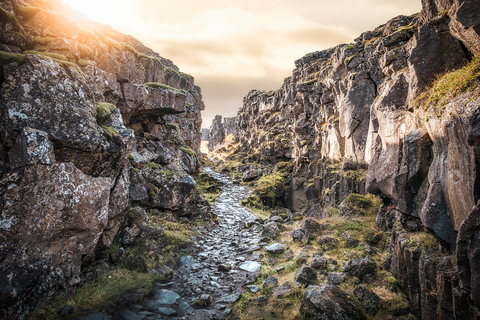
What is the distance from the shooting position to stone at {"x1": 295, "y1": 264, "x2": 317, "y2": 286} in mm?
10164

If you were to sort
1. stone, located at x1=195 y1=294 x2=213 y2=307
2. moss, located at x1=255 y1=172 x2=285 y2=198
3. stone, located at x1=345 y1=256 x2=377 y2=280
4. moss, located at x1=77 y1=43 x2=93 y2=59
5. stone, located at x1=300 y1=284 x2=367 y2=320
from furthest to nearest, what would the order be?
moss, located at x1=255 y1=172 x2=285 y2=198 → moss, located at x1=77 y1=43 x2=93 y2=59 → stone, located at x1=345 y1=256 x2=377 y2=280 → stone, located at x1=195 y1=294 x2=213 y2=307 → stone, located at x1=300 y1=284 x2=367 y2=320

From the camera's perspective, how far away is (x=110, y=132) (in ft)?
34.8

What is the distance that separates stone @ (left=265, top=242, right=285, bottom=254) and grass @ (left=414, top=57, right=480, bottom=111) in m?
10.8

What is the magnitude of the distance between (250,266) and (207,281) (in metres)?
2.70

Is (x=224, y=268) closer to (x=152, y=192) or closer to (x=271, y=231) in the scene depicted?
(x=271, y=231)

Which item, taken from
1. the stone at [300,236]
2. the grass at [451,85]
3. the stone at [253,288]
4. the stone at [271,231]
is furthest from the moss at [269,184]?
the grass at [451,85]

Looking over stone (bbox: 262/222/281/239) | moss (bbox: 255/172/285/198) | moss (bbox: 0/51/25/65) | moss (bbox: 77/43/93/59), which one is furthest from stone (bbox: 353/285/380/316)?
moss (bbox: 255/172/285/198)

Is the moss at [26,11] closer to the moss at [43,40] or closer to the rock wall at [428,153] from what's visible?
the moss at [43,40]

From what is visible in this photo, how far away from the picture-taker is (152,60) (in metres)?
20.6

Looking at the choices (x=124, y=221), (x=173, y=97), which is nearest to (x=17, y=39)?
(x=124, y=221)

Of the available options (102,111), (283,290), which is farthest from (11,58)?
(283,290)

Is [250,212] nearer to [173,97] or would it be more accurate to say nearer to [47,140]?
[173,97]

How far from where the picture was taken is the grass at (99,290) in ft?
24.1

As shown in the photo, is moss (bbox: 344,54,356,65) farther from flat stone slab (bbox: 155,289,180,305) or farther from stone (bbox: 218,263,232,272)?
flat stone slab (bbox: 155,289,180,305)
